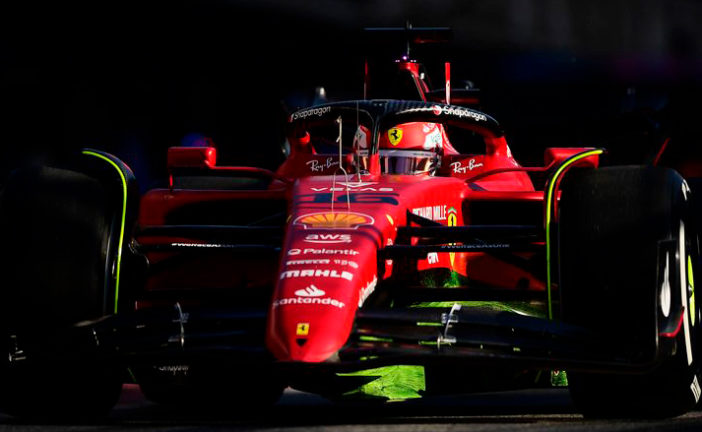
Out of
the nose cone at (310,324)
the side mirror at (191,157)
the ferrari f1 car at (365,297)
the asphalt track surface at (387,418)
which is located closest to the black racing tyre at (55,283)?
the ferrari f1 car at (365,297)

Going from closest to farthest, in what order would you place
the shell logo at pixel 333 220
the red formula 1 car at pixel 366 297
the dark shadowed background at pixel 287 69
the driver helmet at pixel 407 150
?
the red formula 1 car at pixel 366 297 < the shell logo at pixel 333 220 < the driver helmet at pixel 407 150 < the dark shadowed background at pixel 287 69

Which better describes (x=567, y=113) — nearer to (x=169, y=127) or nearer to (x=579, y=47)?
(x=579, y=47)

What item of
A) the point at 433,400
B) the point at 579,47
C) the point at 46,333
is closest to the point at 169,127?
→ the point at 579,47

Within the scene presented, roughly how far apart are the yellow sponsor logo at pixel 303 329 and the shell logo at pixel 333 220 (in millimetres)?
635

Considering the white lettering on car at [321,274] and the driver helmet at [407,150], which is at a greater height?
the driver helmet at [407,150]

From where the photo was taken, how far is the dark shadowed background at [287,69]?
12805 millimetres

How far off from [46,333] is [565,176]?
1998 millimetres

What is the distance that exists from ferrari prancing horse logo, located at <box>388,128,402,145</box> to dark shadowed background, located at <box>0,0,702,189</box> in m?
A: 5.83

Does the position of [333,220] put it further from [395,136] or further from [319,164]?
[319,164]

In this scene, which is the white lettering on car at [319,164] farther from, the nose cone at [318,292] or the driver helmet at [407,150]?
the nose cone at [318,292]

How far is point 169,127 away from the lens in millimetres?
15375

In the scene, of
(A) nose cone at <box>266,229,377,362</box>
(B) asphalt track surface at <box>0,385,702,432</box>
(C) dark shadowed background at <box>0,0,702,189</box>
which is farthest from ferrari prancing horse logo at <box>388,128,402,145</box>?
(C) dark shadowed background at <box>0,0,702,189</box>

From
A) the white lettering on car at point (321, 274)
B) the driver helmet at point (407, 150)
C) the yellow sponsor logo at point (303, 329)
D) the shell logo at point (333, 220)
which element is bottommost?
the yellow sponsor logo at point (303, 329)

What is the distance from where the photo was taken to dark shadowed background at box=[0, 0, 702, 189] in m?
12.8
